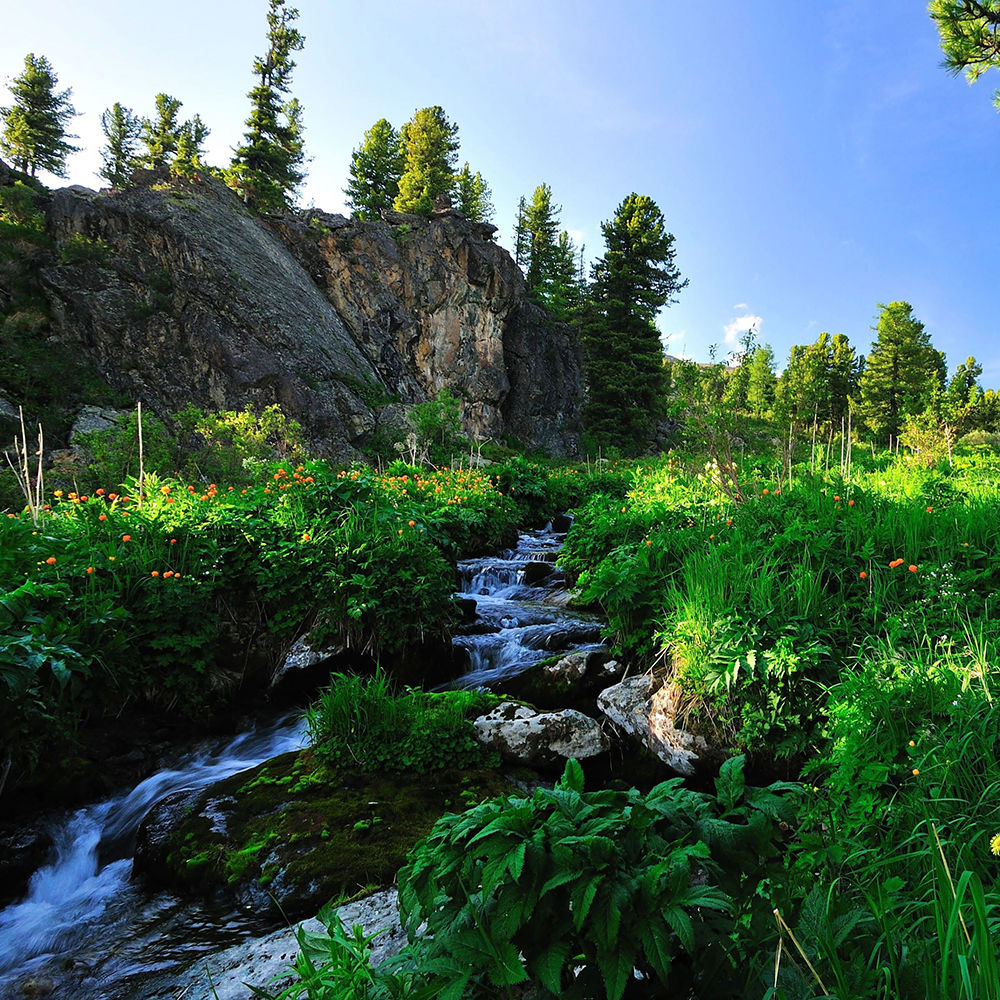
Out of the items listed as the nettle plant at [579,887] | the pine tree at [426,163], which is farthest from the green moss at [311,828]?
the pine tree at [426,163]

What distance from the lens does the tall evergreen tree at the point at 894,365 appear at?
116ft

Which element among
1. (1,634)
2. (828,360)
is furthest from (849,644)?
(828,360)

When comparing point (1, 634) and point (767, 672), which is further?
point (767, 672)

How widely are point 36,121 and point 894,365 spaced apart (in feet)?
184

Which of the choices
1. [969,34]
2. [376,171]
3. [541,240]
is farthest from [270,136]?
[969,34]

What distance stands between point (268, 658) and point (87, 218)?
22.1 meters

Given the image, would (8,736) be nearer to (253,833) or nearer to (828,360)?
(253,833)

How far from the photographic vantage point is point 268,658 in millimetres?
5031

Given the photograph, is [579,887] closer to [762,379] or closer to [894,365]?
[894,365]

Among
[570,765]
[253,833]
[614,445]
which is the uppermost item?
[614,445]

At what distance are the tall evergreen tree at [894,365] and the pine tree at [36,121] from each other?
5418cm

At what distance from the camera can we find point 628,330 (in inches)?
1192

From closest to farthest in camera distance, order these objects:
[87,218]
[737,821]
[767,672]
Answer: [737,821] < [767,672] < [87,218]

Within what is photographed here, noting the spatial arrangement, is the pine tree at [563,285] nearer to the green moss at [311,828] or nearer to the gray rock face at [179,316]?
the gray rock face at [179,316]
